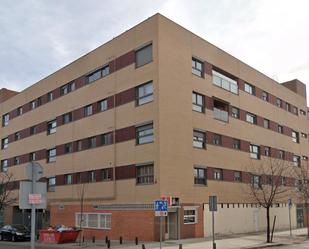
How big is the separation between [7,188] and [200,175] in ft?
92.0

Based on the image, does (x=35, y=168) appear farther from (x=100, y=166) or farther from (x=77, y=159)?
(x=77, y=159)

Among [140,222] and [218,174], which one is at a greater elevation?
[218,174]

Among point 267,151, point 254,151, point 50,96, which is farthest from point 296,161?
point 50,96

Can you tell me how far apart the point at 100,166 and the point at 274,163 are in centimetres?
1965

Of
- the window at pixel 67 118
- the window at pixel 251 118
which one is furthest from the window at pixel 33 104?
the window at pixel 251 118

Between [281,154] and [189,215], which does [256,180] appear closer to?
[281,154]

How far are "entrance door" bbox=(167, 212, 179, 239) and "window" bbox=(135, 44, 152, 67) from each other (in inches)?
442

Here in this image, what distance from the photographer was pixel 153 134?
31.7m

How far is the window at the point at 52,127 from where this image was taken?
45.5 m

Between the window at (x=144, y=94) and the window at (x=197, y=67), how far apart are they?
4503mm

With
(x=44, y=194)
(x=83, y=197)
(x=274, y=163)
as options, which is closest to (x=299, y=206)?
(x=274, y=163)

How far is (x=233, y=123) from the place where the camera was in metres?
40.0

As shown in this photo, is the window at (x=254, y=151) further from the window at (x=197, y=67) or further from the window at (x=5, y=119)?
the window at (x=5, y=119)

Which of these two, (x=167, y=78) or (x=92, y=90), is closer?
(x=167, y=78)
